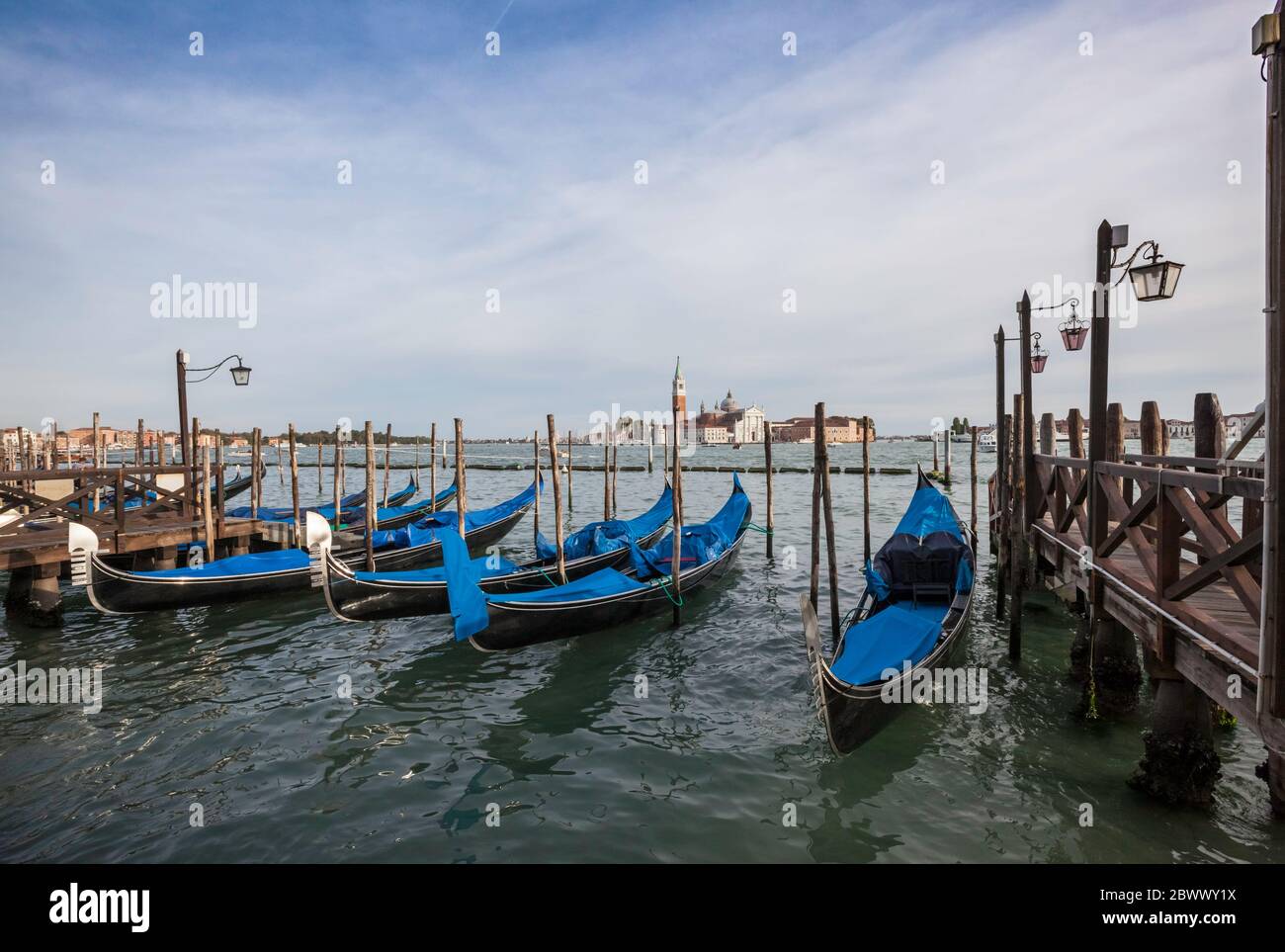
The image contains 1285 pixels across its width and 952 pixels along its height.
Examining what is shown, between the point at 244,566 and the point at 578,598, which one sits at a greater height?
the point at 244,566

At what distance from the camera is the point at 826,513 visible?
25.3ft

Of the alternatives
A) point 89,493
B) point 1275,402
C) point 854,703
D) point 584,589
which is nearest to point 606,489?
point 584,589

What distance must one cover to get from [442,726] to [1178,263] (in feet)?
20.0

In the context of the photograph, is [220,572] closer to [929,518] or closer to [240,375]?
[240,375]

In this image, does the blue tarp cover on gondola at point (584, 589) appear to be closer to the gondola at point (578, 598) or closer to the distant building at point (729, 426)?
the gondola at point (578, 598)

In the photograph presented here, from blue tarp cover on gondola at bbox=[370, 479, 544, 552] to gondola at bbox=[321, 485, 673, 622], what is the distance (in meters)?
0.81

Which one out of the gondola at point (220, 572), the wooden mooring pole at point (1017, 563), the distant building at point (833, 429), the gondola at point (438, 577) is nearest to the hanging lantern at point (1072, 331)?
the wooden mooring pole at point (1017, 563)

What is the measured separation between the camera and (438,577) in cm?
783

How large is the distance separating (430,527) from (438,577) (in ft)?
15.1

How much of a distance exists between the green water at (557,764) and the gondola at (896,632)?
1.25ft

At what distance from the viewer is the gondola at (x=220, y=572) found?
7266mm

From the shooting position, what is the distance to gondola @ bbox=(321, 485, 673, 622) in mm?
7492
